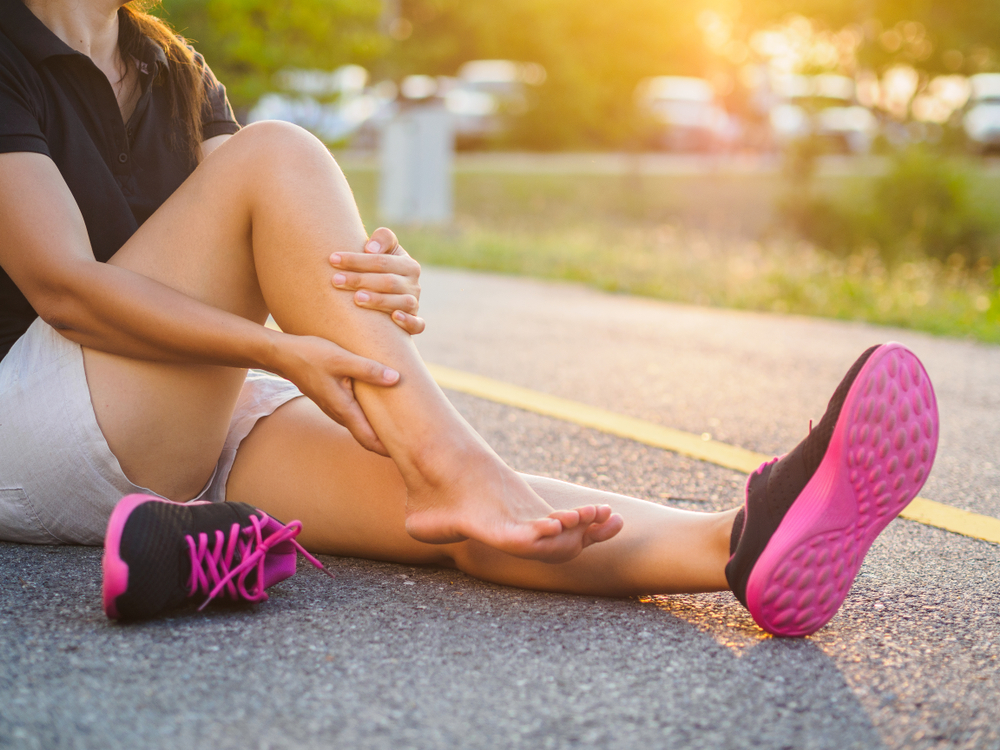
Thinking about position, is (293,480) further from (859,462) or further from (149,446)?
(859,462)

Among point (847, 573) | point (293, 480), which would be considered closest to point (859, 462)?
point (847, 573)

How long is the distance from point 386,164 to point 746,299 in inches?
284

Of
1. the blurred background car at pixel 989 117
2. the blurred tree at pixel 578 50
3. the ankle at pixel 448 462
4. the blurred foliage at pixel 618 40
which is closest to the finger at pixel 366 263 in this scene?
the ankle at pixel 448 462

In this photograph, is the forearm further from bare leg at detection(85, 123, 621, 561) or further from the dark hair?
the dark hair

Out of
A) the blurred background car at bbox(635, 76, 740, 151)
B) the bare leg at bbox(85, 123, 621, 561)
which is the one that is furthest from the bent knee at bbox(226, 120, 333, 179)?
the blurred background car at bbox(635, 76, 740, 151)

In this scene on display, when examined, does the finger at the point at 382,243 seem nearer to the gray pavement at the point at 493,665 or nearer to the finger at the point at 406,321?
the finger at the point at 406,321

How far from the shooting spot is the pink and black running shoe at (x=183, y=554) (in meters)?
1.42

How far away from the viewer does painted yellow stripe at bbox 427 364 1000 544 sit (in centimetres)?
226

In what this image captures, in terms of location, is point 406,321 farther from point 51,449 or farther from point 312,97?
point 312,97

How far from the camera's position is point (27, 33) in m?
1.72

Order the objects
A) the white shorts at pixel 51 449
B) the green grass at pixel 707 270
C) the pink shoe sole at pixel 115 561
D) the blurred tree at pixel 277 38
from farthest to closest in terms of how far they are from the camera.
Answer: the blurred tree at pixel 277 38
the green grass at pixel 707 270
the white shorts at pixel 51 449
the pink shoe sole at pixel 115 561

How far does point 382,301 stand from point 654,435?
152 cm

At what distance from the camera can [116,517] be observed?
1423 millimetres

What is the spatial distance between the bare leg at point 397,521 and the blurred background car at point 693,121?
23.2m
